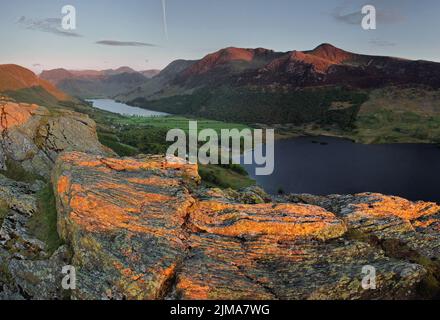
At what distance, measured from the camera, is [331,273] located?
26.9 metres

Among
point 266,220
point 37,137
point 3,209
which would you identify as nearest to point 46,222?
point 3,209

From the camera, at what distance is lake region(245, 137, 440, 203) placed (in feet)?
392

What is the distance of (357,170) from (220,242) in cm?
12858

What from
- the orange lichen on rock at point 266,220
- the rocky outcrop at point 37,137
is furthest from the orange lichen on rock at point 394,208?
the rocky outcrop at point 37,137

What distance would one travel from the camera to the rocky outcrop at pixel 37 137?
1831 inches

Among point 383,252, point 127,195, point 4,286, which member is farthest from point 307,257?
point 4,286

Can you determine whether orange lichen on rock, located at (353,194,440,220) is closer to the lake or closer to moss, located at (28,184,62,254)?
moss, located at (28,184,62,254)

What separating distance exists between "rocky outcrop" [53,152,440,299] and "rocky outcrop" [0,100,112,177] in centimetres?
1218

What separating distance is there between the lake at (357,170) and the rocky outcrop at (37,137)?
70.6m

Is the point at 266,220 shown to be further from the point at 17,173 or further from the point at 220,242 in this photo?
the point at 17,173

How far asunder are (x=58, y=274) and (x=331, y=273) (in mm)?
20601

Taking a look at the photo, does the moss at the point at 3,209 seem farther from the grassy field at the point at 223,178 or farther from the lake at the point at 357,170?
the lake at the point at 357,170

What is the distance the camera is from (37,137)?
50.4 metres
